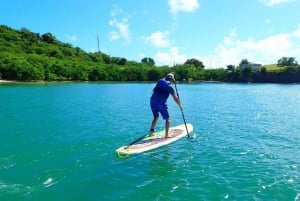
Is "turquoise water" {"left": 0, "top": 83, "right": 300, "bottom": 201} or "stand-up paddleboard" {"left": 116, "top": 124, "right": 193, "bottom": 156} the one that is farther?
"stand-up paddleboard" {"left": 116, "top": 124, "right": 193, "bottom": 156}

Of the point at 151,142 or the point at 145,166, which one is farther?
the point at 151,142

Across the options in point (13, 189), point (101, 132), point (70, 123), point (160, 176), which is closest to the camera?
point (13, 189)

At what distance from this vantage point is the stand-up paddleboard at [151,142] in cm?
1688

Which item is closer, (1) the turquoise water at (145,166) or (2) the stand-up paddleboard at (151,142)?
(1) the turquoise water at (145,166)

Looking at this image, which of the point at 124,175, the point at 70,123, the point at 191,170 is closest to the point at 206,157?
the point at 191,170

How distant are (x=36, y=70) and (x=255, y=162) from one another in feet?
405

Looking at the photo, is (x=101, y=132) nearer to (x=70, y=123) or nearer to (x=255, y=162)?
(x=70, y=123)

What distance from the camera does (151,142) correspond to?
18.6 metres

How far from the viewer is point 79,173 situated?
45.2 feet

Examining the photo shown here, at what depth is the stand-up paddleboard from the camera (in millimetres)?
16880

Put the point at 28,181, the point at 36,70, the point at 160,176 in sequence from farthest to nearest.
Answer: the point at 36,70 < the point at 160,176 < the point at 28,181

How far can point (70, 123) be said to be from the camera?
27.1 meters

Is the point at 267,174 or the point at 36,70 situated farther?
the point at 36,70

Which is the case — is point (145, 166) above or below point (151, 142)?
below
